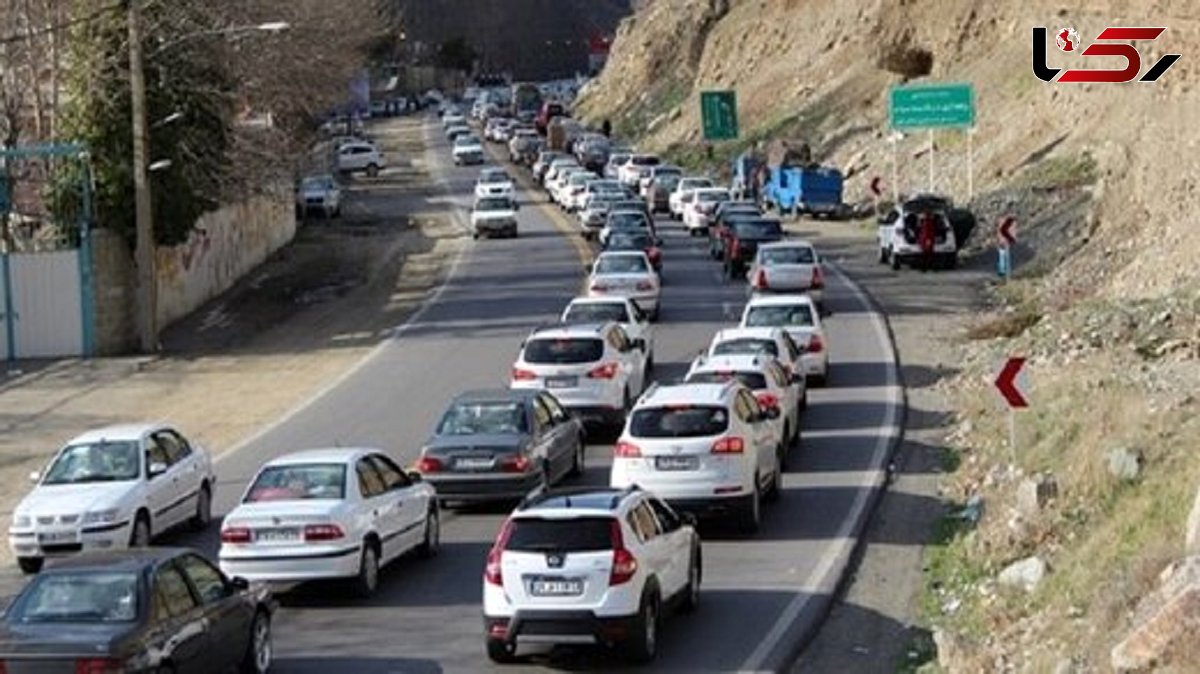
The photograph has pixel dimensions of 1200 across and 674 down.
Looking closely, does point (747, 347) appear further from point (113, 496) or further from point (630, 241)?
point (630, 241)

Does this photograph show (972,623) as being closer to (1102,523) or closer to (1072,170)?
(1102,523)

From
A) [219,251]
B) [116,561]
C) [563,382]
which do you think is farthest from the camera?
[219,251]

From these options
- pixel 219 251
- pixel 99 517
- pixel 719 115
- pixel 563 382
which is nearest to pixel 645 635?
pixel 99 517

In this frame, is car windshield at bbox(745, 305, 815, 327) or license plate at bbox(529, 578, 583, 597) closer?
license plate at bbox(529, 578, 583, 597)

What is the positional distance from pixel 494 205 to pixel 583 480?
45066 millimetres

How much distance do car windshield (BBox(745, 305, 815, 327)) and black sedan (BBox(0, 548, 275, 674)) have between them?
19.2 m

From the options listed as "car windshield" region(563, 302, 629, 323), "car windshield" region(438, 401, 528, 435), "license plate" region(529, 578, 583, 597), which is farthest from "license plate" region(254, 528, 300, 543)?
"car windshield" region(563, 302, 629, 323)

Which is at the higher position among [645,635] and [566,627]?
[566,627]

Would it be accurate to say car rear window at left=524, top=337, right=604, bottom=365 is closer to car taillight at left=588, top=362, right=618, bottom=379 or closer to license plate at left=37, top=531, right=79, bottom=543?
car taillight at left=588, top=362, right=618, bottom=379

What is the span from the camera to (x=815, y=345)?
1432 inches

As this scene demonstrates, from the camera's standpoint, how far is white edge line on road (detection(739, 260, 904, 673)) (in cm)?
1916

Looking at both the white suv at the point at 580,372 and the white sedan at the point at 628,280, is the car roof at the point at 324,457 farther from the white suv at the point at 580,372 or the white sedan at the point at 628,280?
the white sedan at the point at 628,280

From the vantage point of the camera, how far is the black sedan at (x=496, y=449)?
2575 centimetres

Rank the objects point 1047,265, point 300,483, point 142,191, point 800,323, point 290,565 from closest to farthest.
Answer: point 290,565 < point 300,483 < point 800,323 < point 142,191 < point 1047,265
